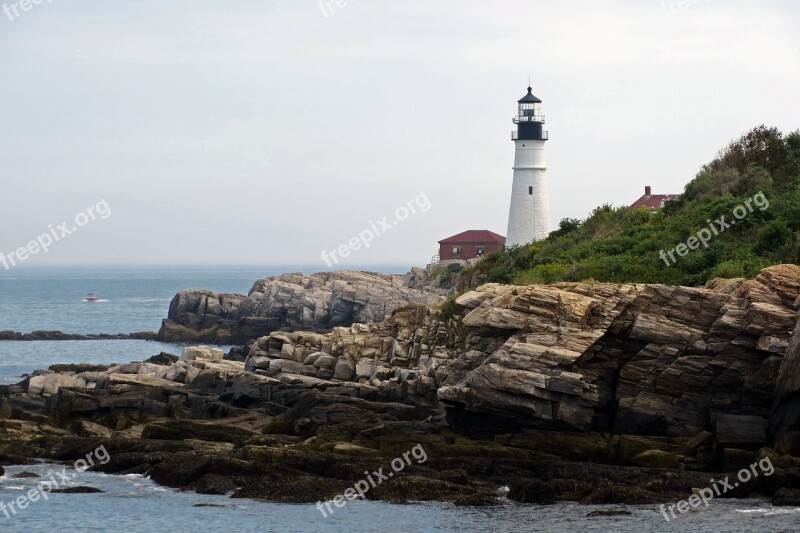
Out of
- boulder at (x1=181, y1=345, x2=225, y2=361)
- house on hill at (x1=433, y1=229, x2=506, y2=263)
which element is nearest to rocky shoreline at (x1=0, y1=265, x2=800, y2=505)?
boulder at (x1=181, y1=345, x2=225, y2=361)

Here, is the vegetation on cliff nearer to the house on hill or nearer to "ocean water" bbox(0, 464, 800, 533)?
"ocean water" bbox(0, 464, 800, 533)

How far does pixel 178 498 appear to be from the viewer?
29.0 metres

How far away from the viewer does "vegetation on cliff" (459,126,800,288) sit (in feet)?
130

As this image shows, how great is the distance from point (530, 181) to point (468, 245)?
24.7 m

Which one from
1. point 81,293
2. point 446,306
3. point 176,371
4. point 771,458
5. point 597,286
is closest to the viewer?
point 771,458

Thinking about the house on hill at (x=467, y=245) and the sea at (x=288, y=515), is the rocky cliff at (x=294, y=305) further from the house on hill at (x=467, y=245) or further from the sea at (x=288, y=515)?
the sea at (x=288, y=515)

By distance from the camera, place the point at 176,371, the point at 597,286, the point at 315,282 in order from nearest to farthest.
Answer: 1. the point at 597,286
2. the point at 176,371
3. the point at 315,282

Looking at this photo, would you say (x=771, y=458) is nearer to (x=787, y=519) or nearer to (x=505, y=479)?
(x=787, y=519)

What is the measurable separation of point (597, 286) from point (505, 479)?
331 inches

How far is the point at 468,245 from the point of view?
313 ft

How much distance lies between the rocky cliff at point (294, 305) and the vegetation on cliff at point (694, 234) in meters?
15.3

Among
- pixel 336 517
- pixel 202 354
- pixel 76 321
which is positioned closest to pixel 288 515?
pixel 336 517

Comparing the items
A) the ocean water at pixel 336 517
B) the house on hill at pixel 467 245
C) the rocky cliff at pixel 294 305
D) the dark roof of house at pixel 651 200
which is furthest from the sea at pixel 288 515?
the house on hill at pixel 467 245

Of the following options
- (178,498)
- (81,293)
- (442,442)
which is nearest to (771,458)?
(442,442)
